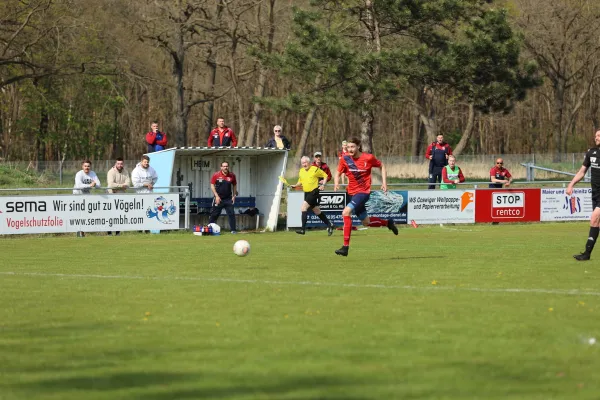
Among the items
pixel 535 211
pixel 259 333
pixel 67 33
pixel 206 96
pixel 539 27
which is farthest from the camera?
pixel 539 27

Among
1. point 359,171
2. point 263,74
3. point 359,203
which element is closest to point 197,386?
point 359,203

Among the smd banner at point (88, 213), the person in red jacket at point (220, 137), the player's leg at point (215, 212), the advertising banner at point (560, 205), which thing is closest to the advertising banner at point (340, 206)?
the player's leg at point (215, 212)

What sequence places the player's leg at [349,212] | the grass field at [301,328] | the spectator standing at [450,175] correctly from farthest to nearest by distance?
1. the spectator standing at [450,175]
2. the player's leg at [349,212]
3. the grass field at [301,328]

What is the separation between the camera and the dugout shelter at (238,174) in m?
28.0

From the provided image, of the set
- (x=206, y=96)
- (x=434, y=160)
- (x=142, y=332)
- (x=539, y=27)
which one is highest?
(x=539, y=27)

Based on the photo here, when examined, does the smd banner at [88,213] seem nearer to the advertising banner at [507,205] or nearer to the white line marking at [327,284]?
the advertising banner at [507,205]

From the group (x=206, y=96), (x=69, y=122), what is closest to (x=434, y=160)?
(x=206, y=96)

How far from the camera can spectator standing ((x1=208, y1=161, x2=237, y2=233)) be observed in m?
27.0

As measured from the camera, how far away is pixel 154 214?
26.7 m

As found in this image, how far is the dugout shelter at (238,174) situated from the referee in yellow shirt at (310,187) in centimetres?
207

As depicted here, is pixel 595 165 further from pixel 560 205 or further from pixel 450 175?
pixel 560 205

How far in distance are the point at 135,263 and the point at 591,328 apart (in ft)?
31.1

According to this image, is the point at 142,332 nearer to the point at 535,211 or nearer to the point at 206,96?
the point at 535,211

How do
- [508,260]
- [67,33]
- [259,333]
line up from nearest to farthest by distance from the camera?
[259,333]
[508,260]
[67,33]
